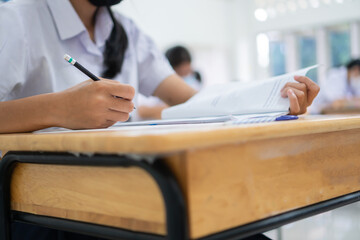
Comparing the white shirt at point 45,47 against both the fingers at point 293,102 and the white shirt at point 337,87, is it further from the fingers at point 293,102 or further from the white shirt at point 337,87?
the white shirt at point 337,87

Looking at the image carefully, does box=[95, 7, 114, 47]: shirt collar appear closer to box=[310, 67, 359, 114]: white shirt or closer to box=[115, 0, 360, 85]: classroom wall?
box=[115, 0, 360, 85]: classroom wall

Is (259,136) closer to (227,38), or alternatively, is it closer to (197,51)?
(197,51)

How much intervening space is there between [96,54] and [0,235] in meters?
0.54

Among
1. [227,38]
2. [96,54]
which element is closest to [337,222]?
[96,54]

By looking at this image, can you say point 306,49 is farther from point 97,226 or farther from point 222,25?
point 97,226

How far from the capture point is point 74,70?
0.93 m

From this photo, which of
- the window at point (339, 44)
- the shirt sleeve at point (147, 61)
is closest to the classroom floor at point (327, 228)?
the shirt sleeve at point (147, 61)

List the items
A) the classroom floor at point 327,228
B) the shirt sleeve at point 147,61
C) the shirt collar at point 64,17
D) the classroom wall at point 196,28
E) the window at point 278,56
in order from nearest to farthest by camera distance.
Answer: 1. the shirt collar at point 64,17
2. the shirt sleeve at point 147,61
3. the classroom floor at point 327,228
4. the classroom wall at point 196,28
5. the window at point 278,56

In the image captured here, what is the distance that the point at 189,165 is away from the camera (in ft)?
1.23

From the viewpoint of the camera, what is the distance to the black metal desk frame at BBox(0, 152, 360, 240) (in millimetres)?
373

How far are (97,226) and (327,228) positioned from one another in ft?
5.89

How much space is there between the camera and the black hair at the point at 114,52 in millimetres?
1020

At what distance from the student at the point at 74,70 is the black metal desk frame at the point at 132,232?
3.9 inches

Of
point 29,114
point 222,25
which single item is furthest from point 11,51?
point 222,25
